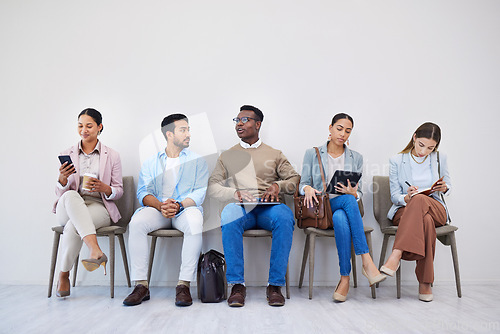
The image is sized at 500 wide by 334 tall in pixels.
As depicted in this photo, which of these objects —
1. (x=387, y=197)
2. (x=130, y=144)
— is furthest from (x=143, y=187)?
(x=387, y=197)

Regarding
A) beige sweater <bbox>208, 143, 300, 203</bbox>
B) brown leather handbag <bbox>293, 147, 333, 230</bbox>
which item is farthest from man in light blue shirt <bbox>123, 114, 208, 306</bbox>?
brown leather handbag <bbox>293, 147, 333, 230</bbox>

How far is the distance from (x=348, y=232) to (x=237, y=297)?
2.84 ft

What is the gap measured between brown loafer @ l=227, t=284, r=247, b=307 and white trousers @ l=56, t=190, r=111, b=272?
3.37ft

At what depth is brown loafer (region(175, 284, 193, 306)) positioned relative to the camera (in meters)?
2.42

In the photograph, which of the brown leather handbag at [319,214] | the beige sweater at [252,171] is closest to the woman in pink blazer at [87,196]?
the beige sweater at [252,171]

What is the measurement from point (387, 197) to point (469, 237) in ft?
2.84

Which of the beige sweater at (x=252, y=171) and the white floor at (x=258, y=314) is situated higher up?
the beige sweater at (x=252, y=171)

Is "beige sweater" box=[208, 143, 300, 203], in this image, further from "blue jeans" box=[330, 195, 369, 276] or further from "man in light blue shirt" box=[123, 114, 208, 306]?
"blue jeans" box=[330, 195, 369, 276]

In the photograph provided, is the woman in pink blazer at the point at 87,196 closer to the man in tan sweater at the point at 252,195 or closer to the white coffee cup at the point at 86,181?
the white coffee cup at the point at 86,181

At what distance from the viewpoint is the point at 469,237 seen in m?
3.31

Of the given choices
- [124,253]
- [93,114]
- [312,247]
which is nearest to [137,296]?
[124,253]

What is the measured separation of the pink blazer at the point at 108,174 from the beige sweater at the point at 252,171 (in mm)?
709

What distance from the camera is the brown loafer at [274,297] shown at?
2424 mm

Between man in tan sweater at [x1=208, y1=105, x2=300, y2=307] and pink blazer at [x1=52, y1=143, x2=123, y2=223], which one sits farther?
pink blazer at [x1=52, y1=143, x2=123, y2=223]
